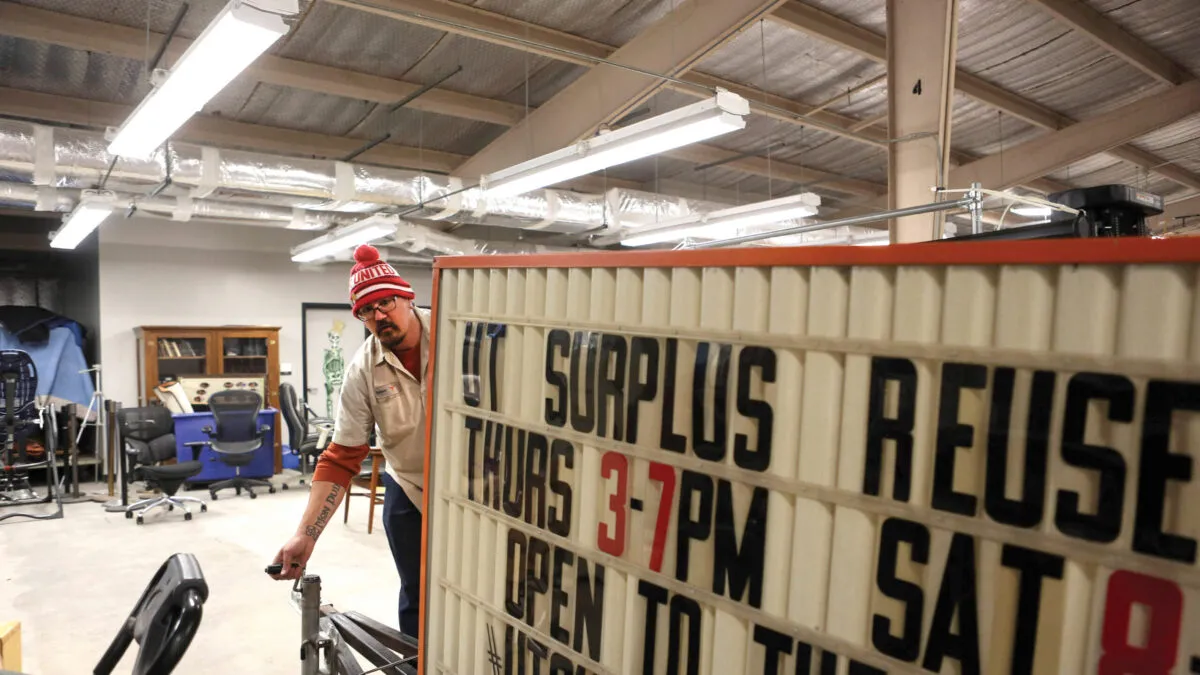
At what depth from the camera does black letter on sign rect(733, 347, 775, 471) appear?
4.33 feet

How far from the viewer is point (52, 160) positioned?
4.95 metres

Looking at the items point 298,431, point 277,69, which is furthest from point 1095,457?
point 298,431

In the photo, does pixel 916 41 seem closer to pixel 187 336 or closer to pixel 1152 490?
pixel 1152 490

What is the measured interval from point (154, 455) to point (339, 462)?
225 inches

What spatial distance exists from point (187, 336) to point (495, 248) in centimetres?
391

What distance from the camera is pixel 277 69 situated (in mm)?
4969

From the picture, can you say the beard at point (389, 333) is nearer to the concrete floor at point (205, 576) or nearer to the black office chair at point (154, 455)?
the concrete floor at point (205, 576)

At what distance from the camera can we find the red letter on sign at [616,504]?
1571mm

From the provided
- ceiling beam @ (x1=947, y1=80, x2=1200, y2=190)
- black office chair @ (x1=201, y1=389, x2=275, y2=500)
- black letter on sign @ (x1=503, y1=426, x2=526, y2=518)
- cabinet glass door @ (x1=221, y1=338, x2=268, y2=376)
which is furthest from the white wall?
black letter on sign @ (x1=503, y1=426, x2=526, y2=518)

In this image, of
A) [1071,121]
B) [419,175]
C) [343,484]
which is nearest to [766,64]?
[419,175]

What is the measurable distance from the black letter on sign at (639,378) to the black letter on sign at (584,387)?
0.11 metres

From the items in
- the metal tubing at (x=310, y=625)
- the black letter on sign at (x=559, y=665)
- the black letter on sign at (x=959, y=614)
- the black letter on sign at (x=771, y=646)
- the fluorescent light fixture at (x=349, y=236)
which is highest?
the fluorescent light fixture at (x=349, y=236)

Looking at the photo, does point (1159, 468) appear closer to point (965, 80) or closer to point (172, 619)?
point (172, 619)

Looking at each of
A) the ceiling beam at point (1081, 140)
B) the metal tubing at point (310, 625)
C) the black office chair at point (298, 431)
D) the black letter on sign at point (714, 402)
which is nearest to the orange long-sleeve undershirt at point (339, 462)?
the metal tubing at point (310, 625)
